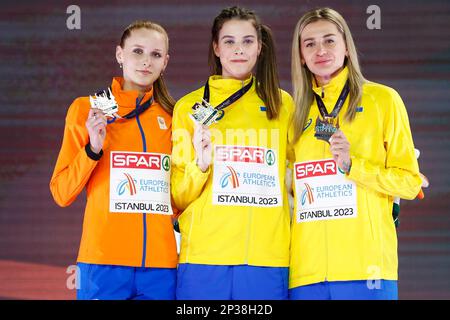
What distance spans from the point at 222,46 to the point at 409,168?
3.50 ft

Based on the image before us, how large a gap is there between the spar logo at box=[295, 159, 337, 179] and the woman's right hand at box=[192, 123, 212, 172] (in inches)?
16.7

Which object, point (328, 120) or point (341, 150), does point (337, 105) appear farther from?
point (341, 150)

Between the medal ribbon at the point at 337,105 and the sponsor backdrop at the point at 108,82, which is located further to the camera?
the sponsor backdrop at the point at 108,82

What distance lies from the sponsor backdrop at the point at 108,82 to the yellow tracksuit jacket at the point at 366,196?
1.28 meters

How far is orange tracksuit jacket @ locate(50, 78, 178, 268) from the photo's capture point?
4039 millimetres

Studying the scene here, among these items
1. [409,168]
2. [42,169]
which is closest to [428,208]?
[409,168]

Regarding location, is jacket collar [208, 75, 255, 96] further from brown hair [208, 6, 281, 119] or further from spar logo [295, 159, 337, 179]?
spar logo [295, 159, 337, 179]

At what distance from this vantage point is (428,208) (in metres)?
5.30

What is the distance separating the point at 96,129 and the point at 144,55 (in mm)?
503

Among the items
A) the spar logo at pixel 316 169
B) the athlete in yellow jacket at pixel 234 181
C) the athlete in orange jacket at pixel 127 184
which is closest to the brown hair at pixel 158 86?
the athlete in orange jacket at pixel 127 184

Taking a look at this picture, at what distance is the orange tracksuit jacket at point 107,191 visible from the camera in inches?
159

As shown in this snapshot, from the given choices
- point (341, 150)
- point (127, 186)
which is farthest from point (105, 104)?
point (341, 150)

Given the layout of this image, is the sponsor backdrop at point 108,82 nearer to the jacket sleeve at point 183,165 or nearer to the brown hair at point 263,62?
the brown hair at point 263,62
